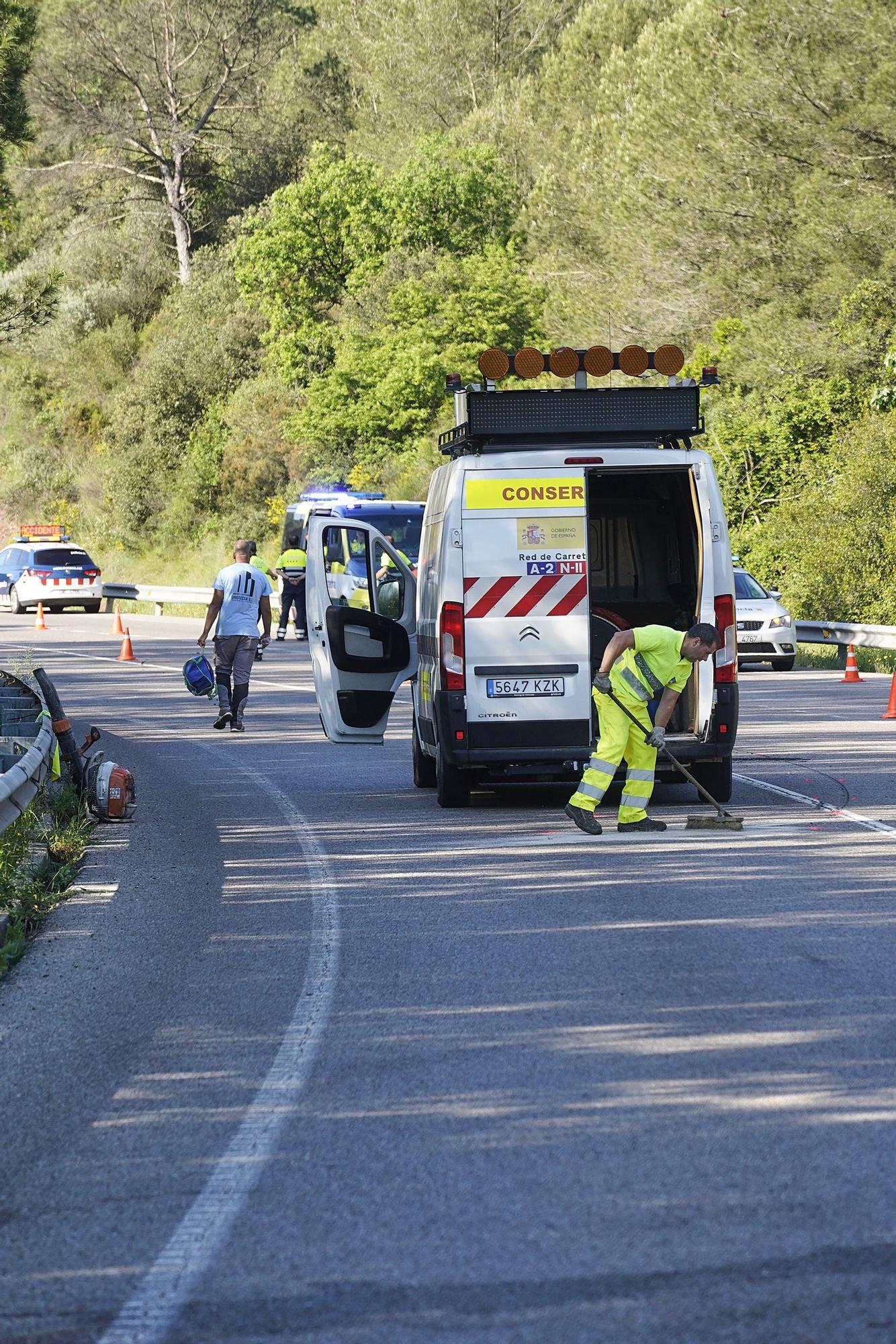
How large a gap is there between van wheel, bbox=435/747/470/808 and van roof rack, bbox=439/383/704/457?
83.3 inches

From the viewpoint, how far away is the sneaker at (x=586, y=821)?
11062mm

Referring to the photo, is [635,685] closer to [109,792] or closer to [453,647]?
[453,647]

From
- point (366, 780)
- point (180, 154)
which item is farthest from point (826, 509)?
point (180, 154)

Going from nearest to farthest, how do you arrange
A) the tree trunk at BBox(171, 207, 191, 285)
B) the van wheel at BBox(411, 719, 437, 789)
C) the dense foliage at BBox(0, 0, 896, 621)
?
1. the van wheel at BBox(411, 719, 437, 789)
2. the dense foliage at BBox(0, 0, 896, 621)
3. the tree trunk at BBox(171, 207, 191, 285)

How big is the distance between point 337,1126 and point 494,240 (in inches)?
1956

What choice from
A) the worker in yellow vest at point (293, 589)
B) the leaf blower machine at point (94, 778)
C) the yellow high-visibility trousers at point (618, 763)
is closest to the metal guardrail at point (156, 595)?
the worker in yellow vest at point (293, 589)

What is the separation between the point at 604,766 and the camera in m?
11.3

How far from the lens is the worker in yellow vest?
31.6m

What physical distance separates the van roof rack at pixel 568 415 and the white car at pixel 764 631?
13.2 m

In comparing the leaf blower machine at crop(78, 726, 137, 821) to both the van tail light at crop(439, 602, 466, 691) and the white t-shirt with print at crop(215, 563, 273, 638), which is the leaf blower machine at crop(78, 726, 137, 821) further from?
the white t-shirt with print at crop(215, 563, 273, 638)

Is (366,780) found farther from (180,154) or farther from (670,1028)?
(180,154)

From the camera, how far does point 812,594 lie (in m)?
31.3

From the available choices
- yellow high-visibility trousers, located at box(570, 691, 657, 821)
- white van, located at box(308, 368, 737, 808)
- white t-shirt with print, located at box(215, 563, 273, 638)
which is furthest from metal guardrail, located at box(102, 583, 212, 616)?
yellow high-visibility trousers, located at box(570, 691, 657, 821)

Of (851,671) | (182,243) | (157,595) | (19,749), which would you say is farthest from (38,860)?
(182,243)
